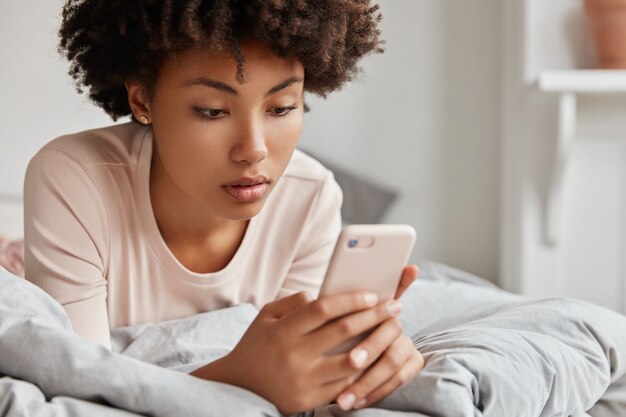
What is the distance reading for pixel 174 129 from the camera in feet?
3.94

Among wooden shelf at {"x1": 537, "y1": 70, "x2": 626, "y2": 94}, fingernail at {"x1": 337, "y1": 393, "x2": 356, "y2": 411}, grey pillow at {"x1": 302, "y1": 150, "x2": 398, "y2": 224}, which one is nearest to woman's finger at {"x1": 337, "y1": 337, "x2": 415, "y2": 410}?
fingernail at {"x1": 337, "y1": 393, "x2": 356, "y2": 411}

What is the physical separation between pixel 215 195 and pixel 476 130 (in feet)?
5.25

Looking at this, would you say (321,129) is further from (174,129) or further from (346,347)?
(346,347)

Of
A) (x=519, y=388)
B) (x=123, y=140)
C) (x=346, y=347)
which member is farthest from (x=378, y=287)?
(x=123, y=140)

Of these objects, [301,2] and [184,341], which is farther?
[184,341]

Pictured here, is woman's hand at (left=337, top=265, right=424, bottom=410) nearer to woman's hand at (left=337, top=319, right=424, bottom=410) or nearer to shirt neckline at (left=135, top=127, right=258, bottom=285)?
woman's hand at (left=337, top=319, right=424, bottom=410)

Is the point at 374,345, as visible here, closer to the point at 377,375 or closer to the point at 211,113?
the point at 377,375

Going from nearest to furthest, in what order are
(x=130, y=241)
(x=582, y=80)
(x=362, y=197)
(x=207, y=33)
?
(x=207, y=33), (x=130, y=241), (x=582, y=80), (x=362, y=197)

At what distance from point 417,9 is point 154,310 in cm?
149

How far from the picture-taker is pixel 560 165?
2412 mm

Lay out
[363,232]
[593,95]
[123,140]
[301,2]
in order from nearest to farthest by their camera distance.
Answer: [363,232], [301,2], [123,140], [593,95]

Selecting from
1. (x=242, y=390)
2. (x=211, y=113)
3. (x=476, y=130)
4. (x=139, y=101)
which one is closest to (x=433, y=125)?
(x=476, y=130)

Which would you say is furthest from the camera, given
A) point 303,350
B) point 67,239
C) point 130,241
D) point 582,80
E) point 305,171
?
point 582,80

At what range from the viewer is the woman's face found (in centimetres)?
115
